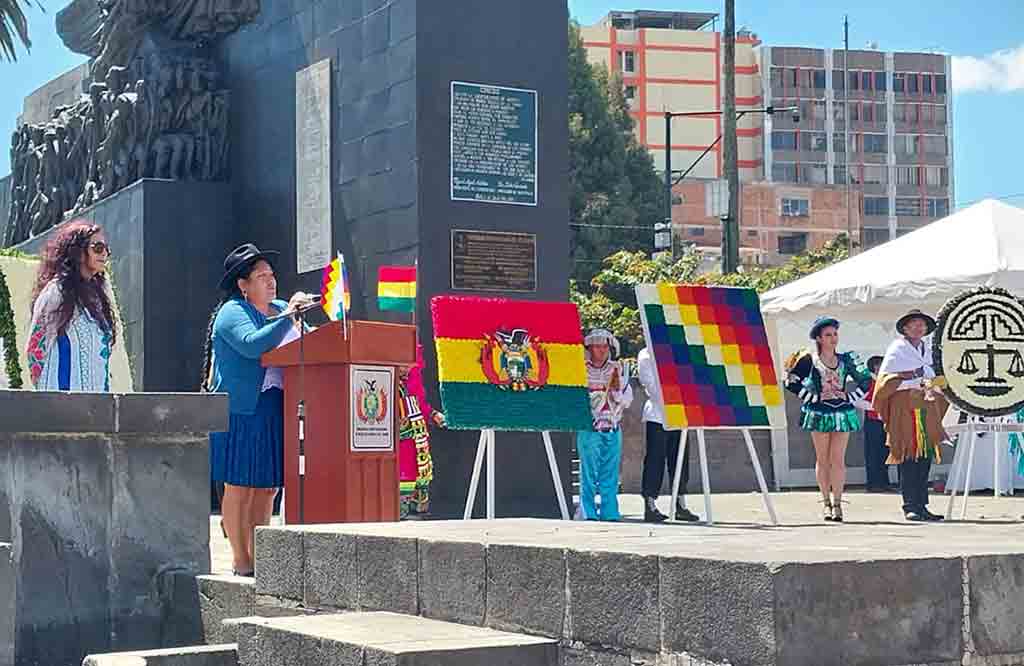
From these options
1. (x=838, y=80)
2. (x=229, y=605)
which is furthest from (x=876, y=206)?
(x=229, y=605)

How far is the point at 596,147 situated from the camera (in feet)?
176

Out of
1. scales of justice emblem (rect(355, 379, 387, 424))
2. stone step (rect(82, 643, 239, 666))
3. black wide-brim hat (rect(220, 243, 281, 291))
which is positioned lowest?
stone step (rect(82, 643, 239, 666))

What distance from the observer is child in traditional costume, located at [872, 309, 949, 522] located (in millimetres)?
12141

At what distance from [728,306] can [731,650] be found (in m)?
7.56

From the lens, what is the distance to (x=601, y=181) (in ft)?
176

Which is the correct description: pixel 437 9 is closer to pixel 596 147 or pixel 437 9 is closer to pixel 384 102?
pixel 384 102

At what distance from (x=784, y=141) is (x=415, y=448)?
9029 cm

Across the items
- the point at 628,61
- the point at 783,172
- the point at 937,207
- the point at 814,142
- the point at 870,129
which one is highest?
the point at 628,61

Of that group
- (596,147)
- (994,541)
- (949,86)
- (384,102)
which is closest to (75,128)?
(384,102)

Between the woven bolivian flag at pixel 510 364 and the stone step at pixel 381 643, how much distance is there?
4955 mm

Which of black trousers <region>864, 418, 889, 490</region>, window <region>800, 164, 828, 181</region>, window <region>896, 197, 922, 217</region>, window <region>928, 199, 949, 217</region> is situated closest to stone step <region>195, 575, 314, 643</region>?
black trousers <region>864, 418, 889, 490</region>

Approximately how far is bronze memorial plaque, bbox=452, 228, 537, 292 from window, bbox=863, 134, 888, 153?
9562 cm

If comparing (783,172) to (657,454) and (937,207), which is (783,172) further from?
(657,454)

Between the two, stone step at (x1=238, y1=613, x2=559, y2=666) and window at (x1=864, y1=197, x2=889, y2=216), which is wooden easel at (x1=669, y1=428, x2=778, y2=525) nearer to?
stone step at (x1=238, y1=613, x2=559, y2=666)
